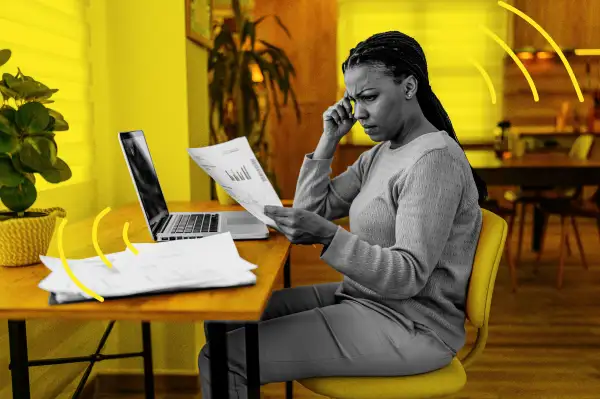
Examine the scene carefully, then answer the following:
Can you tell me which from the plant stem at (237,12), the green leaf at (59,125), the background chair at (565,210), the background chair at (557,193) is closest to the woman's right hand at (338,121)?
the green leaf at (59,125)

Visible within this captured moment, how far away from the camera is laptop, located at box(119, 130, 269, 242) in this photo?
4.87ft

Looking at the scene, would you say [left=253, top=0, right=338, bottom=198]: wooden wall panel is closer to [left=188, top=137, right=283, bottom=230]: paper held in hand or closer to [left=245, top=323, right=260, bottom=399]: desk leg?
[left=188, top=137, right=283, bottom=230]: paper held in hand

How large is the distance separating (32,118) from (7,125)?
50 millimetres

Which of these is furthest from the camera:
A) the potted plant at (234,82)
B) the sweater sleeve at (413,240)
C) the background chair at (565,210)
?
the background chair at (565,210)

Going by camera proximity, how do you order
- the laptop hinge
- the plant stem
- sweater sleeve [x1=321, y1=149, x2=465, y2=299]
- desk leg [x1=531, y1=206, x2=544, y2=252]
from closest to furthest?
sweater sleeve [x1=321, y1=149, x2=465, y2=299] < the laptop hinge < the plant stem < desk leg [x1=531, y1=206, x2=544, y2=252]

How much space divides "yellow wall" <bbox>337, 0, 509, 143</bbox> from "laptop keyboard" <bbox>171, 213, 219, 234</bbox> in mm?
4684

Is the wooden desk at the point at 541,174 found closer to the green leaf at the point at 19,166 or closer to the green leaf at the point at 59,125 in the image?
the green leaf at the point at 59,125

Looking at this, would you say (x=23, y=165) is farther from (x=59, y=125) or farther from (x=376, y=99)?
(x=376, y=99)

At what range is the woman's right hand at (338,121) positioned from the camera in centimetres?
161

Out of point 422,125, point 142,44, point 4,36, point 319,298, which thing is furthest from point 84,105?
point 422,125

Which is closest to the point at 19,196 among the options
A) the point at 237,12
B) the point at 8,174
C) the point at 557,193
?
the point at 8,174

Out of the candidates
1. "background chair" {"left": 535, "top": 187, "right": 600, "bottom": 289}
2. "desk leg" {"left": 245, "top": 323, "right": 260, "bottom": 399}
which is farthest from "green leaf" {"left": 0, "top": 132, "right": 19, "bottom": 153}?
"background chair" {"left": 535, "top": 187, "right": 600, "bottom": 289}

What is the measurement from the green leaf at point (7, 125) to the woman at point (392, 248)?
1.74 feet

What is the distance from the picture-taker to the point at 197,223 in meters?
1.63
